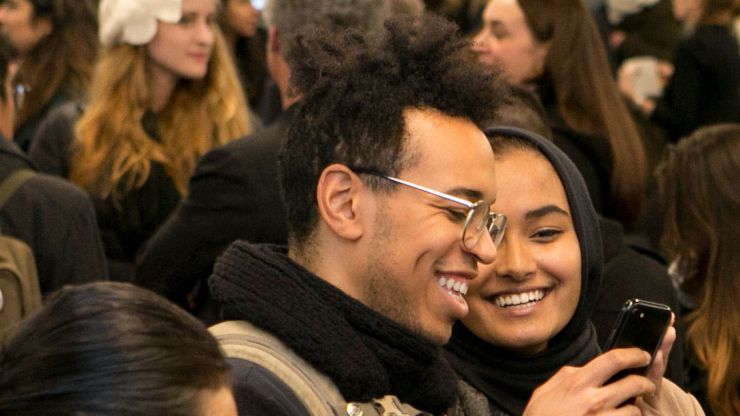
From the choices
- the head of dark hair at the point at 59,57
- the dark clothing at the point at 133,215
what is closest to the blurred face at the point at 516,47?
the dark clothing at the point at 133,215

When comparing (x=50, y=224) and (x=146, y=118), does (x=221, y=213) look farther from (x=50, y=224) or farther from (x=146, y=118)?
(x=146, y=118)

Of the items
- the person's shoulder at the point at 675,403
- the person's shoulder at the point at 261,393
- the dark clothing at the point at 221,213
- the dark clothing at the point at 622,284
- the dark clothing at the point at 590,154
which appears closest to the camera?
the person's shoulder at the point at 261,393

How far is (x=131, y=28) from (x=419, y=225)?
318cm

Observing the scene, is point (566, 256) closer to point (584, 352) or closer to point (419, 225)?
point (584, 352)

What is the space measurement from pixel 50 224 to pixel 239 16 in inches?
178

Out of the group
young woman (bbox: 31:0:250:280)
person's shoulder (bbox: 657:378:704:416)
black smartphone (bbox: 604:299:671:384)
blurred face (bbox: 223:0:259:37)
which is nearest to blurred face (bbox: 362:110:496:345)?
black smartphone (bbox: 604:299:671:384)

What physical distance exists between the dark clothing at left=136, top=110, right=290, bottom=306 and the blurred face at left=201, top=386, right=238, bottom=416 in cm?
208

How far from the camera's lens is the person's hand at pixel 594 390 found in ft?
8.66

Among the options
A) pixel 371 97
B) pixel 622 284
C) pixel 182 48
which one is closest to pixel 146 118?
pixel 182 48

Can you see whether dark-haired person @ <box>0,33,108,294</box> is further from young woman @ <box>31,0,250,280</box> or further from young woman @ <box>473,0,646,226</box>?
young woman @ <box>473,0,646,226</box>

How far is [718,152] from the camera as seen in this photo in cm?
412

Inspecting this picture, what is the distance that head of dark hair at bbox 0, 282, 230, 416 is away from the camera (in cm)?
168

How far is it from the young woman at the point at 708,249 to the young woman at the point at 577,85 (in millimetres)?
603

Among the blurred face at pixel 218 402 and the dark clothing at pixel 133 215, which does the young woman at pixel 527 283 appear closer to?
the blurred face at pixel 218 402
